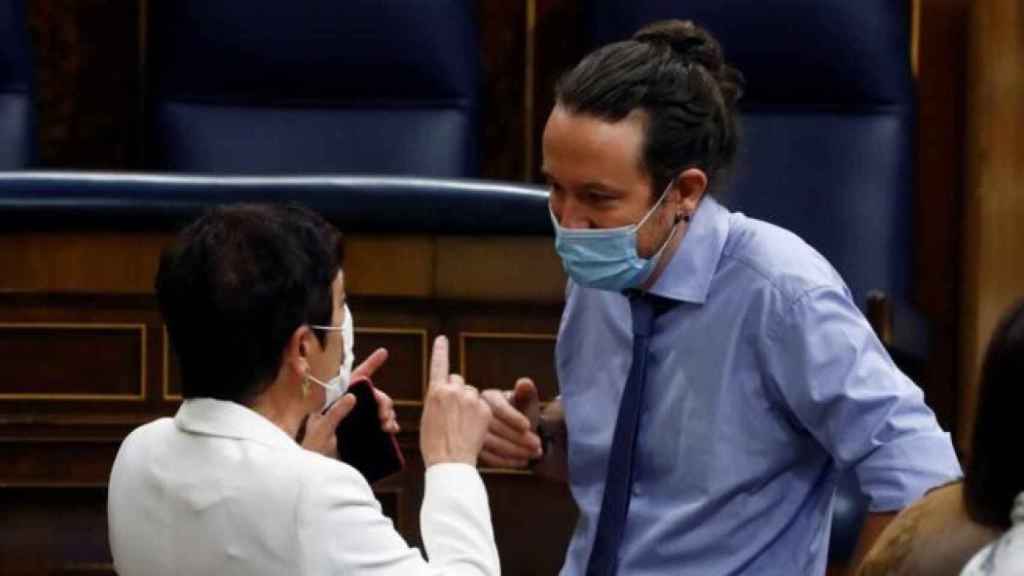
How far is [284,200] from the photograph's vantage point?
5.15ft

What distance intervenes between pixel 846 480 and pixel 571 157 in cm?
74

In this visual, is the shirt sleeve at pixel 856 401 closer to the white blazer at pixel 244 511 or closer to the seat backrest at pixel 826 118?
the white blazer at pixel 244 511

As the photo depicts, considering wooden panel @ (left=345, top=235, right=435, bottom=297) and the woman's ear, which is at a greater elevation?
the woman's ear

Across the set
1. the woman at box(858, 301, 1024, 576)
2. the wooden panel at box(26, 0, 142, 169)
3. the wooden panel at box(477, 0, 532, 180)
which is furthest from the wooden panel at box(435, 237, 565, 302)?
the woman at box(858, 301, 1024, 576)

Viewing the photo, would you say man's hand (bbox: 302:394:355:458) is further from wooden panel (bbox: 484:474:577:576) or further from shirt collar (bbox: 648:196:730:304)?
wooden panel (bbox: 484:474:577:576)

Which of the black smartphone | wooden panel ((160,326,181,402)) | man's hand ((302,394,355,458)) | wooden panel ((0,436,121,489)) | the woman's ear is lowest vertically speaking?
wooden panel ((0,436,121,489))

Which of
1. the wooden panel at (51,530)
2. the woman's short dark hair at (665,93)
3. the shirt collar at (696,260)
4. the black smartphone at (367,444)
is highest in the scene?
the woman's short dark hair at (665,93)

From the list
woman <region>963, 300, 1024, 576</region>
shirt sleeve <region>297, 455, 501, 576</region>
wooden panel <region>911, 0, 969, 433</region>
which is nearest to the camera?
woman <region>963, 300, 1024, 576</region>

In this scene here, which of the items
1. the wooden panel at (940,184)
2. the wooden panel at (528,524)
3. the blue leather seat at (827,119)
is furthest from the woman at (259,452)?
the wooden panel at (940,184)

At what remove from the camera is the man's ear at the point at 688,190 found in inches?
43.8

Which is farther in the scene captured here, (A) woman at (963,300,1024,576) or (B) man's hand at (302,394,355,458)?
(B) man's hand at (302,394,355,458)

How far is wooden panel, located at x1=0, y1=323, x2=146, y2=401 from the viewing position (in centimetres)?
158

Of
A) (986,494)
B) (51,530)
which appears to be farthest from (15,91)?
(986,494)

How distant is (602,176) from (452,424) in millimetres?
163
